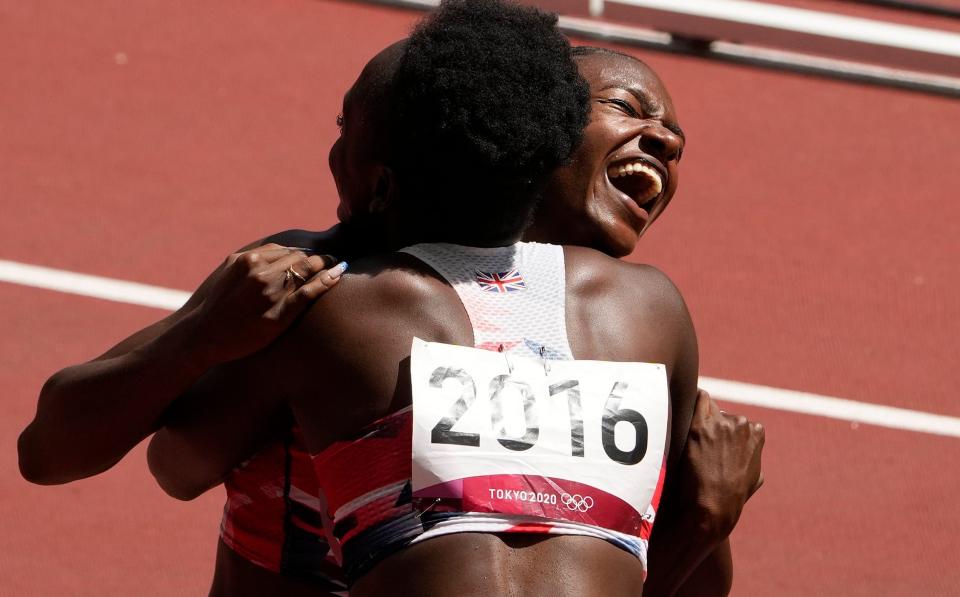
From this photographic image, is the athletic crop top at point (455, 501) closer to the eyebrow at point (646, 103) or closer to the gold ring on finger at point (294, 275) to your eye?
the gold ring on finger at point (294, 275)

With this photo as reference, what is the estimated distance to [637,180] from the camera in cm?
296

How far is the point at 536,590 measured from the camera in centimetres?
213

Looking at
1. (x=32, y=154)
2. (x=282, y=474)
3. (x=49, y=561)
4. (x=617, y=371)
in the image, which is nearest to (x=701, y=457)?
(x=617, y=371)

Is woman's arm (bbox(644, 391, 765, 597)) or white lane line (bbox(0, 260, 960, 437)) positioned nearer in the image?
woman's arm (bbox(644, 391, 765, 597))

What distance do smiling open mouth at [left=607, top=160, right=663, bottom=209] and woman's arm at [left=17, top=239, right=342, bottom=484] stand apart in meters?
0.83

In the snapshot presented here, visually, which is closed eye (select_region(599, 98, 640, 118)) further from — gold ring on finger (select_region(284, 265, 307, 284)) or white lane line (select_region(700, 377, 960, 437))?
white lane line (select_region(700, 377, 960, 437))

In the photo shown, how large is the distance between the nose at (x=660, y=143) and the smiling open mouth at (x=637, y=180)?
0.04 metres

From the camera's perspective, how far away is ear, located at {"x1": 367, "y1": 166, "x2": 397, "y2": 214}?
93.2 inches

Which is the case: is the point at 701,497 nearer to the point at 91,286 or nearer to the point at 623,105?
the point at 623,105

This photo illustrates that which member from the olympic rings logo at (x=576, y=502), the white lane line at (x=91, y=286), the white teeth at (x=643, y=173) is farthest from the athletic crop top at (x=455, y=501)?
the white lane line at (x=91, y=286)

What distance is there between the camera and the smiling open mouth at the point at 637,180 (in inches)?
116

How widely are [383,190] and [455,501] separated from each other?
0.54 meters

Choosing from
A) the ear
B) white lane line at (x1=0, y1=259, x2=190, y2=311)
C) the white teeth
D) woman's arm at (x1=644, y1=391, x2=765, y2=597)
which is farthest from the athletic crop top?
white lane line at (x1=0, y1=259, x2=190, y2=311)

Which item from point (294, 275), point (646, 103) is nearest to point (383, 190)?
point (294, 275)
